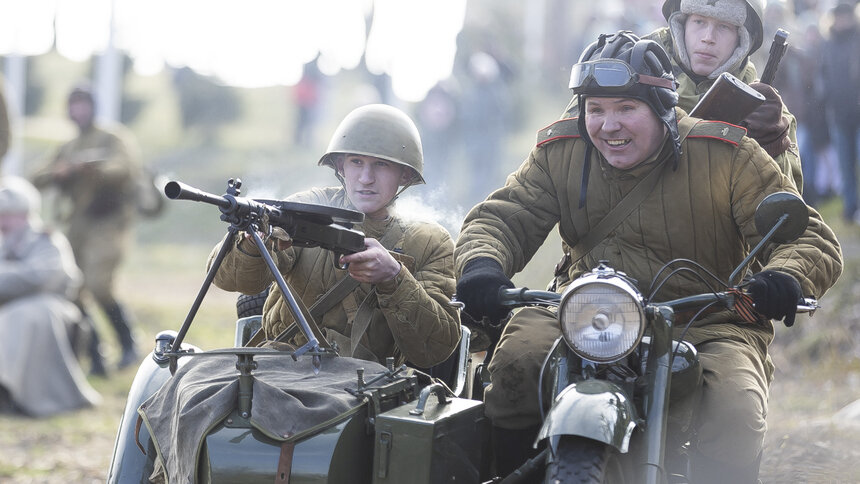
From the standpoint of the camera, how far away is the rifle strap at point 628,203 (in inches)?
167

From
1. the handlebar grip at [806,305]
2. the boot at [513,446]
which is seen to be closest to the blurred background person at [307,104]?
the boot at [513,446]

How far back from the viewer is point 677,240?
4242mm

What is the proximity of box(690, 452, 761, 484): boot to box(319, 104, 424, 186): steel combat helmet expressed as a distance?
1.67 m

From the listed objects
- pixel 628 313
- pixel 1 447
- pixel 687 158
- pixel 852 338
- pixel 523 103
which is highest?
pixel 523 103

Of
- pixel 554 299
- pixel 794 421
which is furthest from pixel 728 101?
pixel 794 421

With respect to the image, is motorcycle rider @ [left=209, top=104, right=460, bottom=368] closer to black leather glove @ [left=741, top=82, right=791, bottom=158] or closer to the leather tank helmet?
the leather tank helmet

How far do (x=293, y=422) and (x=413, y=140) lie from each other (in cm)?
161

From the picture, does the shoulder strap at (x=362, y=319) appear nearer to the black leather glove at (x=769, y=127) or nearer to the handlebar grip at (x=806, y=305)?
the handlebar grip at (x=806, y=305)

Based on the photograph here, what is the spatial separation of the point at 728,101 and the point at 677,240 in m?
0.75

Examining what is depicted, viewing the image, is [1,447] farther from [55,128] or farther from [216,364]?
[55,128]

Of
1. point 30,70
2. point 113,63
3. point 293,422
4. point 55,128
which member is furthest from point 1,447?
point 30,70

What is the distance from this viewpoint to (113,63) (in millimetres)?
19828

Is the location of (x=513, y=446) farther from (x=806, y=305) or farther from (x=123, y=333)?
(x=123, y=333)

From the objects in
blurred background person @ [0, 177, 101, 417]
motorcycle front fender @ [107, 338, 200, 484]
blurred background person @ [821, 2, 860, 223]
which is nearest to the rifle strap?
motorcycle front fender @ [107, 338, 200, 484]
